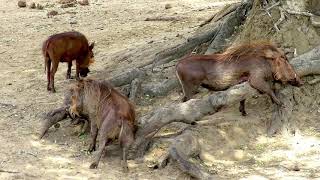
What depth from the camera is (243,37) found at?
8648 millimetres

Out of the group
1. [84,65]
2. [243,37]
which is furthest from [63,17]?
[243,37]

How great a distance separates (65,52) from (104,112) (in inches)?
130

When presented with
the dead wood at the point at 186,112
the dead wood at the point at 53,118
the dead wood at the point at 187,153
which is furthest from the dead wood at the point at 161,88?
the dead wood at the point at 187,153

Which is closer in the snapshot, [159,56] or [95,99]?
[95,99]

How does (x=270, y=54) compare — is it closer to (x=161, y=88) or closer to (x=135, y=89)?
(x=161, y=88)

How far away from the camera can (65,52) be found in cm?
991

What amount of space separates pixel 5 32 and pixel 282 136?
31.2 feet

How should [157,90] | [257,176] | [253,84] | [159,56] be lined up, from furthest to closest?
[159,56], [157,90], [253,84], [257,176]

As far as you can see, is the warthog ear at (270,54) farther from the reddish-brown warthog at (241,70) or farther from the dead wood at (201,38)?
the dead wood at (201,38)

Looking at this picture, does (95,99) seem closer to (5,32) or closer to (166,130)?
(166,130)

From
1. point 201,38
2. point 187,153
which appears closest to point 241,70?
point 187,153

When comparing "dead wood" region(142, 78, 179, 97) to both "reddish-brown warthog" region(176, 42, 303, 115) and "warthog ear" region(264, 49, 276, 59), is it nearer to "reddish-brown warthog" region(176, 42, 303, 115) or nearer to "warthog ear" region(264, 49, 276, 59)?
"reddish-brown warthog" region(176, 42, 303, 115)

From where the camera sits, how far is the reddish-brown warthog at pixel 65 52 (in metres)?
9.73

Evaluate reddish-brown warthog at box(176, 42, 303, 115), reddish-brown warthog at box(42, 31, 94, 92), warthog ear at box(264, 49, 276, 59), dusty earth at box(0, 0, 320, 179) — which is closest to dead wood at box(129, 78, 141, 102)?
dusty earth at box(0, 0, 320, 179)
